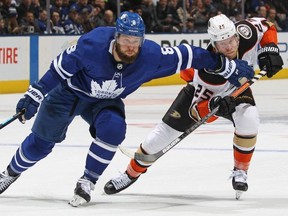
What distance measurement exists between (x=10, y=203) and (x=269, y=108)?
21.7 ft

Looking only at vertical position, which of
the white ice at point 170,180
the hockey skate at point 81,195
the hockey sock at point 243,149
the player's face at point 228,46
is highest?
the player's face at point 228,46

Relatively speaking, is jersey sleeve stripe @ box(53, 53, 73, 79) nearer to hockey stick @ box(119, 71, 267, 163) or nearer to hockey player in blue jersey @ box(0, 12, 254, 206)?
hockey player in blue jersey @ box(0, 12, 254, 206)

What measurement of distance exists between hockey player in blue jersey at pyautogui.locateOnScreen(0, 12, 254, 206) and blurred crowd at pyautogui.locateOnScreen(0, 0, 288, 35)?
7.90 metres

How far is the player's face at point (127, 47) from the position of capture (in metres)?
5.22

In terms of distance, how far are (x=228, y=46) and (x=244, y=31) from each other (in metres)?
0.24

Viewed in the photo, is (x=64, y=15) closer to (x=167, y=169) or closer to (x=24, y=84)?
(x=24, y=84)

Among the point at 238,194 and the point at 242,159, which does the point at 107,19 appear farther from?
the point at 238,194

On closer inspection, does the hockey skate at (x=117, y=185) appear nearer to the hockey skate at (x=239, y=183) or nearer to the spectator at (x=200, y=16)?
the hockey skate at (x=239, y=183)

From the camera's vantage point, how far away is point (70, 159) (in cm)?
730

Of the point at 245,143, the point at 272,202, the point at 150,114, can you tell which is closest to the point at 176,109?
the point at 245,143

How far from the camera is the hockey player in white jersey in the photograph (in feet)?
18.7

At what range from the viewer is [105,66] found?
208 inches

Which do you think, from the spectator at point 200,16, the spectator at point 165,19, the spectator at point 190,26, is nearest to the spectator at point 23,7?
the spectator at point 165,19

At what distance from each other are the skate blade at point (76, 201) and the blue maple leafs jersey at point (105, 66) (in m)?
0.53
